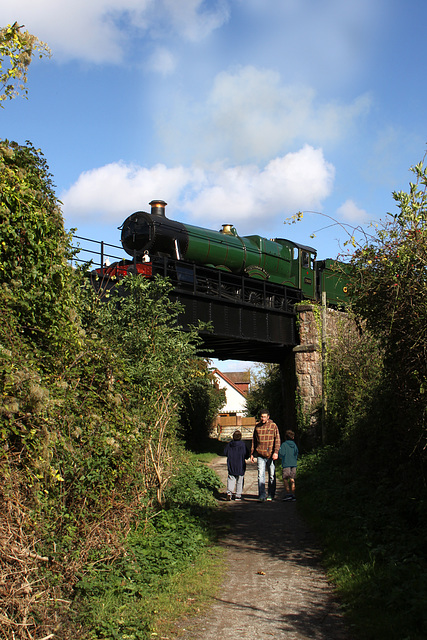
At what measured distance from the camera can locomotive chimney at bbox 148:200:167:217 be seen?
19859 millimetres

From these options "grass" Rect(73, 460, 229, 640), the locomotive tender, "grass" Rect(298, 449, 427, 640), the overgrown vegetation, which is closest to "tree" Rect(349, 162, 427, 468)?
the overgrown vegetation

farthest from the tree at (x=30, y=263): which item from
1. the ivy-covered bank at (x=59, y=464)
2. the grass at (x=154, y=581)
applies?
the grass at (x=154, y=581)

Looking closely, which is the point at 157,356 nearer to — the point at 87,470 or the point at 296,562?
the point at 87,470

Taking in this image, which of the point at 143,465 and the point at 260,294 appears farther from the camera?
the point at 260,294

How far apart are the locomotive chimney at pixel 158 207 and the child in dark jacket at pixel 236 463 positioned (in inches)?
404

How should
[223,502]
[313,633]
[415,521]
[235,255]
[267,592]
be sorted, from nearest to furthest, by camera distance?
[313,633] < [267,592] < [415,521] < [223,502] < [235,255]

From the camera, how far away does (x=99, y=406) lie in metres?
6.66

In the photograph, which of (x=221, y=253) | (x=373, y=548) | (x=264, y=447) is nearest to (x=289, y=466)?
(x=264, y=447)

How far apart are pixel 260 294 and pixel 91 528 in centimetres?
1499

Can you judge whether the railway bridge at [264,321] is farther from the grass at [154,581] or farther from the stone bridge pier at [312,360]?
the grass at [154,581]

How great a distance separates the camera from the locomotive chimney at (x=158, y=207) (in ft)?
65.2

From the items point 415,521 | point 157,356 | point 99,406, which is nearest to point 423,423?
point 415,521

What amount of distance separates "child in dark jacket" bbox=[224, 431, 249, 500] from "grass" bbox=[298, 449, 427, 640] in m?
1.37

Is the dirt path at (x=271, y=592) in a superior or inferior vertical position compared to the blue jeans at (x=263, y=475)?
inferior
